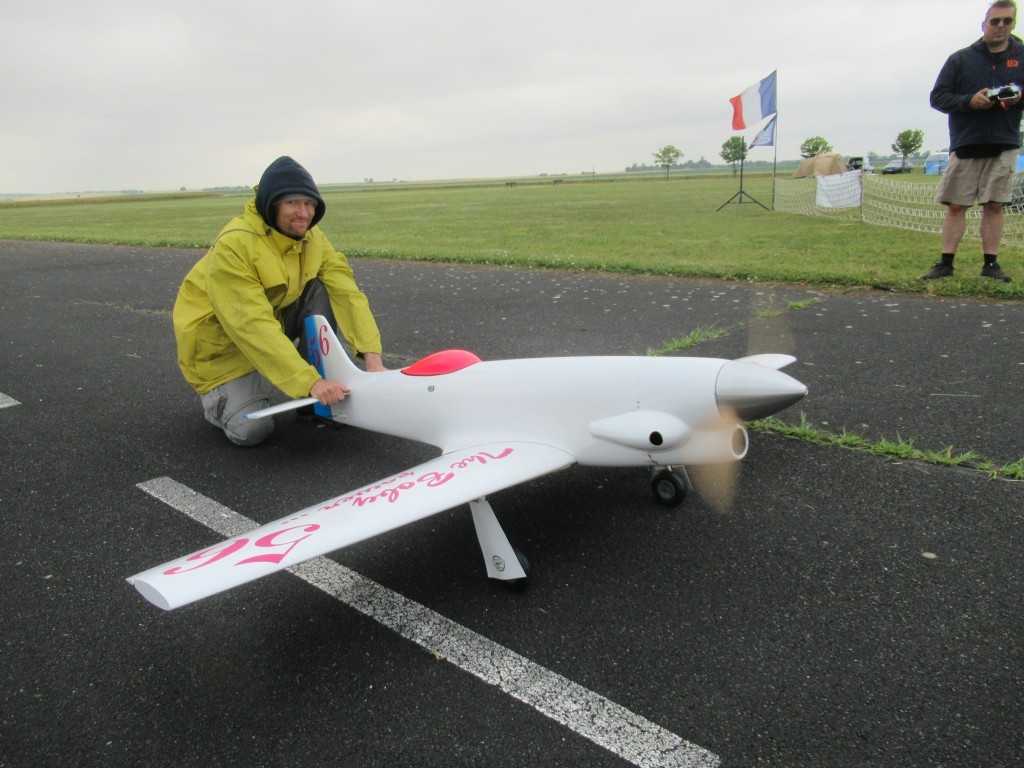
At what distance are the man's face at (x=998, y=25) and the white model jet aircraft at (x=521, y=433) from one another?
631 cm

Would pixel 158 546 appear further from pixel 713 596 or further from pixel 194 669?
pixel 713 596

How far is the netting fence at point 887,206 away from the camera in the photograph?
1228 cm

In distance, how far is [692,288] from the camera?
8.00 metres

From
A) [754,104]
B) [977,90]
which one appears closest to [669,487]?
[977,90]

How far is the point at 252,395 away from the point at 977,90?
7541mm

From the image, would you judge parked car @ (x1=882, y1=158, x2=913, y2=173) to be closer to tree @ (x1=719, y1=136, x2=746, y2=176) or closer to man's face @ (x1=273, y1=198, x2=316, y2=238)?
tree @ (x1=719, y1=136, x2=746, y2=176)

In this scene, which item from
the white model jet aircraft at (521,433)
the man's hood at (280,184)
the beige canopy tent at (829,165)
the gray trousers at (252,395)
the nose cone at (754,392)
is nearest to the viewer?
the white model jet aircraft at (521,433)

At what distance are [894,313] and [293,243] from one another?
5.43 m

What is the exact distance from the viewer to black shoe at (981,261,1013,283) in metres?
6.82

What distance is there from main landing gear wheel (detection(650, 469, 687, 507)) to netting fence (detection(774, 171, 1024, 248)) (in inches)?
374

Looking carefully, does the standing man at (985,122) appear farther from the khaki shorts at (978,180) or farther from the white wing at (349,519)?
the white wing at (349,519)

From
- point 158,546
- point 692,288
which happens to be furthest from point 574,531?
point 692,288

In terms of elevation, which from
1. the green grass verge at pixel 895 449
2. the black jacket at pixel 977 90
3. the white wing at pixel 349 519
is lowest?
the green grass verge at pixel 895 449

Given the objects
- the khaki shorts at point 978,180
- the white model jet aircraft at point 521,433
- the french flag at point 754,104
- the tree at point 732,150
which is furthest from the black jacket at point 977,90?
the tree at point 732,150
